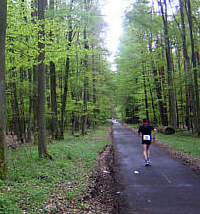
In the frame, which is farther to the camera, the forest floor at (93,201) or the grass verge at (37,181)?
the forest floor at (93,201)

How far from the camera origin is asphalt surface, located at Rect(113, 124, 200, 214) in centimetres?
541

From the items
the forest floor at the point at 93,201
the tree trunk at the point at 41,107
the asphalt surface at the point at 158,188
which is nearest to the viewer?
the forest floor at the point at 93,201

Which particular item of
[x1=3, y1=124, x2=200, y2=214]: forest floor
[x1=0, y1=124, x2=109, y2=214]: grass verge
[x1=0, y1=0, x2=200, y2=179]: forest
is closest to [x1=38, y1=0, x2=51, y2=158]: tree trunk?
[x1=0, y1=0, x2=200, y2=179]: forest

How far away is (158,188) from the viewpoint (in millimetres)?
6926

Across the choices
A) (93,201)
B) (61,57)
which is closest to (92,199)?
(93,201)

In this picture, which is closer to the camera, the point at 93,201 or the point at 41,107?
the point at 93,201

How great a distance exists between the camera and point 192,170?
9.08m

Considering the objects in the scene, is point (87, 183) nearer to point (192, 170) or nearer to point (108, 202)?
point (108, 202)

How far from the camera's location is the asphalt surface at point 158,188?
541 cm

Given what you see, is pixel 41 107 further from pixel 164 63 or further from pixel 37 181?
pixel 164 63

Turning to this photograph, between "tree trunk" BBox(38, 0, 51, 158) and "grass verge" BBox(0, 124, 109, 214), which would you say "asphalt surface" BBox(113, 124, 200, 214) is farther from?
"tree trunk" BBox(38, 0, 51, 158)

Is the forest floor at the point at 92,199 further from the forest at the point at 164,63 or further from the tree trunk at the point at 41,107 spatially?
the forest at the point at 164,63

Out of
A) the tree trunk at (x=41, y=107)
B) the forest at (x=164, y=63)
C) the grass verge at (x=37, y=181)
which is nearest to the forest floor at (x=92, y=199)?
the grass verge at (x=37, y=181)

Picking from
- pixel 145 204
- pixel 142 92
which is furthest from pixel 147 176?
pixel 142 92
